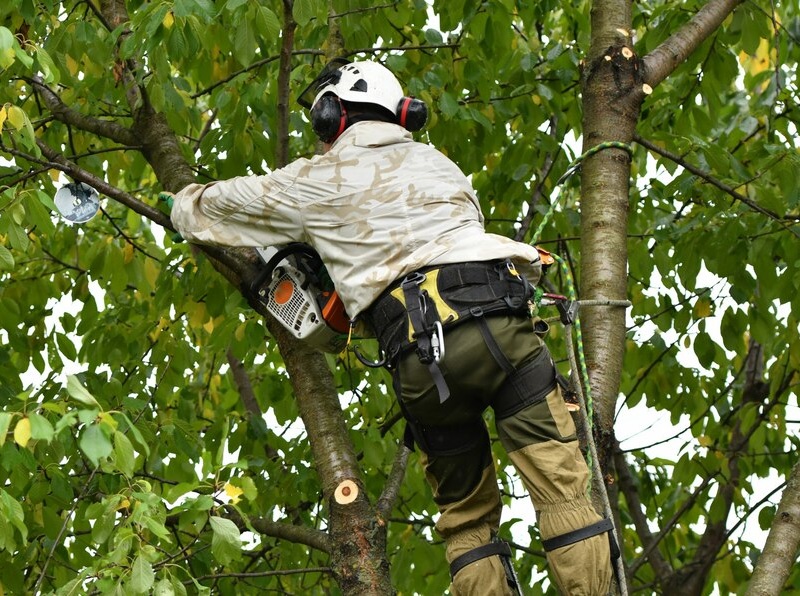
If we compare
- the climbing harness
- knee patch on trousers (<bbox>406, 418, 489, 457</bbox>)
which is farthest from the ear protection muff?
knee patch on trousers (<bbox>406, 418, 489, 457</bbox>)

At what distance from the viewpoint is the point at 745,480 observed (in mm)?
6293

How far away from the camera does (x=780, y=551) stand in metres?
3.88

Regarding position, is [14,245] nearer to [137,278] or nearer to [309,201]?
[309,201]

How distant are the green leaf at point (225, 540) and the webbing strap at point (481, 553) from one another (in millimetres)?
768

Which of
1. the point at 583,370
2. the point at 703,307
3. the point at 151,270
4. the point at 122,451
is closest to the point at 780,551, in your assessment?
the point at 583,370

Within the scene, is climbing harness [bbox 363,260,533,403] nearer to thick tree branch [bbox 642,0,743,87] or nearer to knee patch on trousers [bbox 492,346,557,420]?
knee patch on trousers [bbox 492,346,557,420]

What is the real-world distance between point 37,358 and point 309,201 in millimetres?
2655

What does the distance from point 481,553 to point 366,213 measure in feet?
3.50

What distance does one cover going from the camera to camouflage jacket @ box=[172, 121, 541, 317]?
3561 millimetres

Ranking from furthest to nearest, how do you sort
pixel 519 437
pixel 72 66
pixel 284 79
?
pixel 72 66 → pixel 284 79 → pixel 519 437

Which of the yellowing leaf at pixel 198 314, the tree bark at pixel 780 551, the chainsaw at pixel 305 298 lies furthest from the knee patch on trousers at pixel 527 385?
the yellowing leaf at pixel 198 314

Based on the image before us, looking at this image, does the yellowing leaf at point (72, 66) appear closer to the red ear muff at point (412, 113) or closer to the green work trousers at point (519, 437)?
the red ear muff at point (412, 113)

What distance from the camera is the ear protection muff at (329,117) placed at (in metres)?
3.82

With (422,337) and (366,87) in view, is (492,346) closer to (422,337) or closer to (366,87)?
(422,337)
